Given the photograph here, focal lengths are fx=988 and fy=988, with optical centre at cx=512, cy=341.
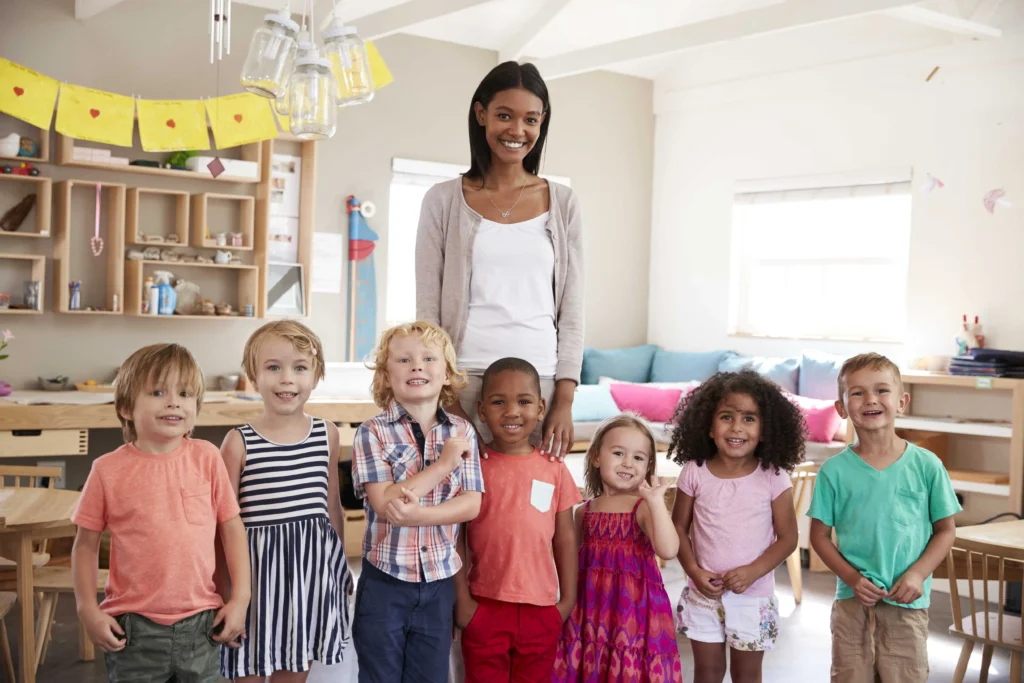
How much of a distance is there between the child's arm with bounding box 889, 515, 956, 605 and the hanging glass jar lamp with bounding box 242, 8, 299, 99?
2.19 meters

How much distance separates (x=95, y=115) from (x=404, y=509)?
146 inches

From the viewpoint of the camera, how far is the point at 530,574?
6.96 feet

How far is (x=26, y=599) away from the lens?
2732 mm

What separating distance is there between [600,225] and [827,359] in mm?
1944

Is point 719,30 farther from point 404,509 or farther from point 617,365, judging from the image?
point 404,509

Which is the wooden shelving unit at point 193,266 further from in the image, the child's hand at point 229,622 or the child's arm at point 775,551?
the child's arm at point 775,551

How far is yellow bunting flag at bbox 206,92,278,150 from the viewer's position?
5.02m

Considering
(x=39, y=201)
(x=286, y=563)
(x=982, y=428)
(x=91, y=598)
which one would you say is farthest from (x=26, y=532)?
(x=982, y=428)

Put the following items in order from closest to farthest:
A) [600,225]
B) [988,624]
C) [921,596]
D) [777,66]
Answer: [921,596], [988,624], [777,66], [600,225]

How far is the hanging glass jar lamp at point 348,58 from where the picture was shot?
3047 millimetres

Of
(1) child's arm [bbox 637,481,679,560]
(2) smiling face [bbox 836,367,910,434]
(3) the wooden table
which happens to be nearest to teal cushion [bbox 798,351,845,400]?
(2) smiling face [bbox 836,367,910,434]

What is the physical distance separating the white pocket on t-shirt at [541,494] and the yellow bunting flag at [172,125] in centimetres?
348

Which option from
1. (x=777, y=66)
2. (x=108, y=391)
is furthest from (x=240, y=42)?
(x=777, y=66)

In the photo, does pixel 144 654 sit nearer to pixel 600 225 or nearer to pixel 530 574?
pixel 530 574
